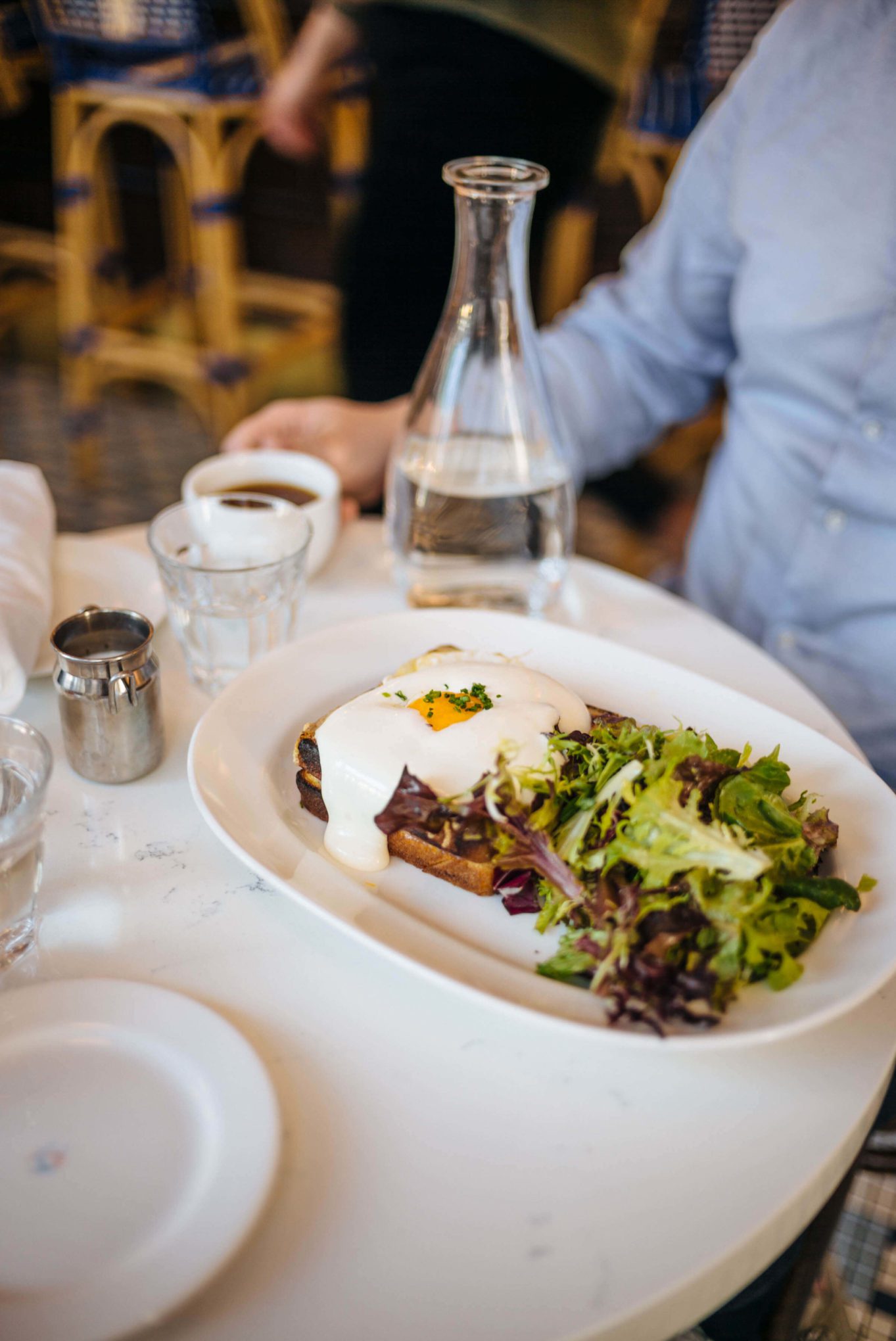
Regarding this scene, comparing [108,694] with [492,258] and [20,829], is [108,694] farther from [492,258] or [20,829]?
[492,258]

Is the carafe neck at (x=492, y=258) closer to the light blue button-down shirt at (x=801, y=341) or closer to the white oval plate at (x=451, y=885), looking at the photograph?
the white oval plate at (x=451, y=885)

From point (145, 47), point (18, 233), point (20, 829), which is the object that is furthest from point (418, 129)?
point (18, 233)

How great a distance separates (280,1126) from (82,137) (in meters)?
3.53

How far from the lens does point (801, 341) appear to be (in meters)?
1.36

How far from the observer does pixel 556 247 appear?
3.36 meters

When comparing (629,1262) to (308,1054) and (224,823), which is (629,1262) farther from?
(224,823)

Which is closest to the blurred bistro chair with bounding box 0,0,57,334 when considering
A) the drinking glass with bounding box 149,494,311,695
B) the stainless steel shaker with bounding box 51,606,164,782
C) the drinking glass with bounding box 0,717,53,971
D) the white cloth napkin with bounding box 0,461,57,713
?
the white cloth napkin with bounding box 0,461,57,713

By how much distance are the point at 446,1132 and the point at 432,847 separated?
0.22 m

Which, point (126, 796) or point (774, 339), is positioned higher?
point (774, 339)

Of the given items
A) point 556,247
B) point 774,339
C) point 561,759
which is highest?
point 774,339

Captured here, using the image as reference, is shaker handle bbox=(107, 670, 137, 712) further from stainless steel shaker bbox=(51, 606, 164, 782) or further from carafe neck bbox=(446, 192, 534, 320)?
carafe neck bbox=(446, 192, 534, 320)

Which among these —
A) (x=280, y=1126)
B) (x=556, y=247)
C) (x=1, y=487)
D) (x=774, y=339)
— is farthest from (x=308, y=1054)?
(x=556, y=247)

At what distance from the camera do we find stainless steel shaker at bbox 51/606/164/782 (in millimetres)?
867

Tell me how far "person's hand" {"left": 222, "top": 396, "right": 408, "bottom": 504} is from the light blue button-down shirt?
1.02 ft
